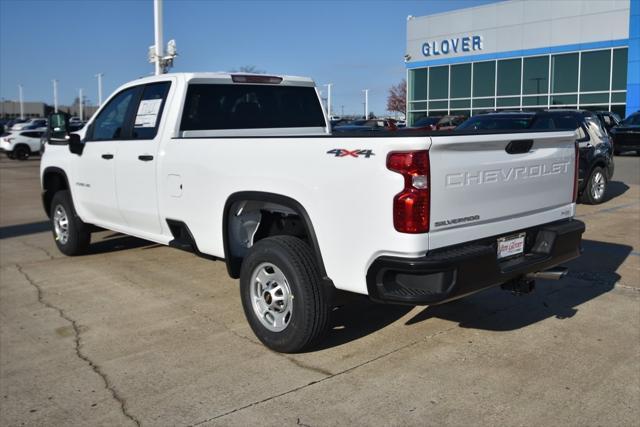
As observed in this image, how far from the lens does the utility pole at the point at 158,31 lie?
62.6ft

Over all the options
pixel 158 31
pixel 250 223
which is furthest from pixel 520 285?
pixel 158 31

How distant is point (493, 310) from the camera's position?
566cm

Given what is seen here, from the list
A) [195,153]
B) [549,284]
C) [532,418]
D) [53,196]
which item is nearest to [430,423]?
[532,418]

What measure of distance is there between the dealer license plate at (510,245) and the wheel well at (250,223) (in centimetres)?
134

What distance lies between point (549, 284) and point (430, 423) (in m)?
3.28

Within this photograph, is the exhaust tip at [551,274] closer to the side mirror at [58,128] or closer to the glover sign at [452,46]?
the side mirror at [58,128]

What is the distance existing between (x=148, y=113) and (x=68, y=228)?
2.35 metres

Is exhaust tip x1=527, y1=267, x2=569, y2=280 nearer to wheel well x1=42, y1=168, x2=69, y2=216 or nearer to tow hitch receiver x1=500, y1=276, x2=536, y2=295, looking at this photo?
tow hitch receiver x1=500, y1=276, x2=536, y2=295

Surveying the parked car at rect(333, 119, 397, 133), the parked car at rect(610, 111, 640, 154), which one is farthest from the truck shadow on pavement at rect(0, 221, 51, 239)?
the parked car at rect(610, 111, 640, 154)

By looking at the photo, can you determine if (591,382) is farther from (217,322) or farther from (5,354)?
(5,354)

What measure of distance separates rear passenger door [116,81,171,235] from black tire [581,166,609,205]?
8.76m

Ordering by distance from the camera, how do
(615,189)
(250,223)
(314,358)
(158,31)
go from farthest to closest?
(158,31) < (615,189) < (250,223) < (314,358)

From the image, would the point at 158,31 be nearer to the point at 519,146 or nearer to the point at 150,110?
the point at 150,110

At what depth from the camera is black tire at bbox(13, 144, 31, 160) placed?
3094 cm
